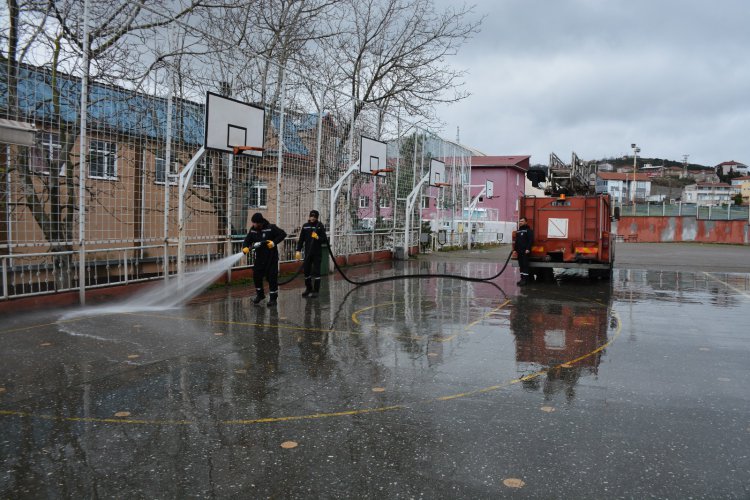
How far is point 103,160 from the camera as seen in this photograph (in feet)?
34.8

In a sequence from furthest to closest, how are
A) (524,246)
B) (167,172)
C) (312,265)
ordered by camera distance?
(524,246) → (312,265) → (167,172)

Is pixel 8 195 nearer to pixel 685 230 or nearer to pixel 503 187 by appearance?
pixel 685 230

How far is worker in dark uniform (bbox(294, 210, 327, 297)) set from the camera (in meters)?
11.8

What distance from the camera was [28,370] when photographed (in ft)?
20.0

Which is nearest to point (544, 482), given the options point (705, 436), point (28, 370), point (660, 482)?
point (660, 482)

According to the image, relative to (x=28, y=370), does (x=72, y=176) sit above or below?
above

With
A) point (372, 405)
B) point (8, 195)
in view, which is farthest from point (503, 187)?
point (372, 405)

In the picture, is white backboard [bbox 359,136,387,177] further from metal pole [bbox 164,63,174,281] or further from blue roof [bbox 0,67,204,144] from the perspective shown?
metal pole [bbox 164,63,174,281]

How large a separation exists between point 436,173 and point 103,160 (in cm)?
1588

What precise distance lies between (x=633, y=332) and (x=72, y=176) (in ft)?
30.7

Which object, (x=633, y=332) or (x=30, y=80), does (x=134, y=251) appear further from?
(x=633, y=332)

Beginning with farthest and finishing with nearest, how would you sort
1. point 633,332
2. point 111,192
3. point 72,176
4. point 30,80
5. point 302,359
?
point 111,192
point 72,176
point 30,80
point 633,332
point 302,359

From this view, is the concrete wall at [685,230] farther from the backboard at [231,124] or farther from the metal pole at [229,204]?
the metal pole at [229,204]

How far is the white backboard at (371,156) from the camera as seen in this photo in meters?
17.8
